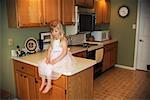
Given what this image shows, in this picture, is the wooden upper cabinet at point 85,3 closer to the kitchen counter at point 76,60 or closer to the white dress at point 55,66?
the kitchen counter at point 76,60

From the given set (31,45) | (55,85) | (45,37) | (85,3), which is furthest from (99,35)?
(55,85)

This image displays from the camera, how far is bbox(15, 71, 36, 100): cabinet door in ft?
8.16

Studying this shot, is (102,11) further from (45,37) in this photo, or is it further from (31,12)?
(31,12)

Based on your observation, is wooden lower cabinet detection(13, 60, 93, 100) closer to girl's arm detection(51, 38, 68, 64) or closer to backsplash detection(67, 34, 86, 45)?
girl's arm detection(51, 38, 68, 64)

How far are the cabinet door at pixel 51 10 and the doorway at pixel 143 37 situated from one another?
8.51ft

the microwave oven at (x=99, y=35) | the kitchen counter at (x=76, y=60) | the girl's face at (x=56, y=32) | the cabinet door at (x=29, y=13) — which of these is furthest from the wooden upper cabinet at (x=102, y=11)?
the girl's face at (x=56, y=32)

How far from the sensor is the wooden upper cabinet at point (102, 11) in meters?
4.30

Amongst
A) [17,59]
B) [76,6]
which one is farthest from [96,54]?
[17,59]

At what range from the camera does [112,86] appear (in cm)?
369

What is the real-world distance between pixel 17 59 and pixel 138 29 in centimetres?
339

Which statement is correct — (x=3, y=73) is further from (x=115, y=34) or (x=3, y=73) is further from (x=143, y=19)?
(x=143, y=19)

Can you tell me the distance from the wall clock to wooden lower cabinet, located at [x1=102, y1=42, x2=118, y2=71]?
82cm

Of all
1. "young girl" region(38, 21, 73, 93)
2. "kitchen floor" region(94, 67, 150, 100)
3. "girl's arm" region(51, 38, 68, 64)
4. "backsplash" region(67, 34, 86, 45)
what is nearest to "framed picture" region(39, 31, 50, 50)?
"backsplash" region(67, 34, 86, 45)

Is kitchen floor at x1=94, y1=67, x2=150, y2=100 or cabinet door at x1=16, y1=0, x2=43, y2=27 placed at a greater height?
cabinet door at x1=16, y1=0, x2=43, y2=27
